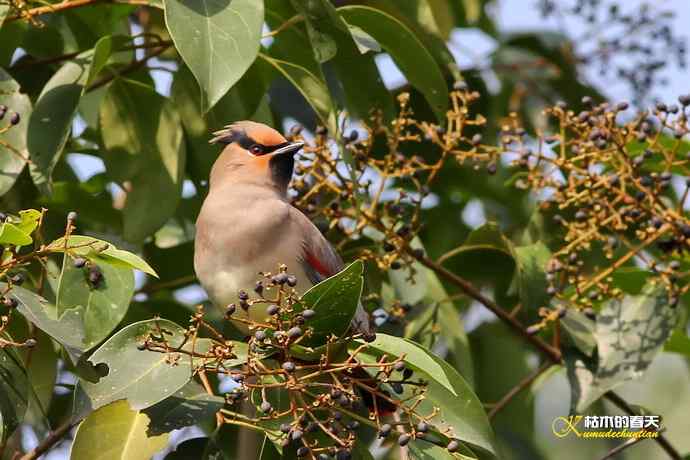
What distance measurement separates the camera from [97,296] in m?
3.29

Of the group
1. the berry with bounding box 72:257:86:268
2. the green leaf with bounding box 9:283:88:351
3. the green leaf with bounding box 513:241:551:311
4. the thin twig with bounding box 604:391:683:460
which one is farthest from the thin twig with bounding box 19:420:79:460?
the thin twig with bounding box 604:391:683:460

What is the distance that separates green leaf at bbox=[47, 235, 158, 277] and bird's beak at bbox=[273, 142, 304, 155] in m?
1.01

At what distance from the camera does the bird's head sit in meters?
4.06

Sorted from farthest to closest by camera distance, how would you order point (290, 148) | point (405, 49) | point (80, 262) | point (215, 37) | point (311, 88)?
point (290, 148), point (405, 49), point (311, 88), point (215, 37), point (80, 262)

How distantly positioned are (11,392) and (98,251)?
37 cm

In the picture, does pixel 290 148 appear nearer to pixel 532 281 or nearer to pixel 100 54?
pixel 100 54

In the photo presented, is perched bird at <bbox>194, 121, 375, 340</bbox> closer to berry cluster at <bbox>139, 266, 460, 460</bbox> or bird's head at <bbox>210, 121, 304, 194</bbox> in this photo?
bird's head at <bbox>210, 121, 304, 194</bbox>

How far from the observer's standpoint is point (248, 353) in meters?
2.93

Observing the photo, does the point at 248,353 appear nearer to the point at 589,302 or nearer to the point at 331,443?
the point at 331,443

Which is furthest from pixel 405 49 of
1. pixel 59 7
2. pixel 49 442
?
pixel 49 442

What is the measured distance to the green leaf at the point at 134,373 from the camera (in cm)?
287

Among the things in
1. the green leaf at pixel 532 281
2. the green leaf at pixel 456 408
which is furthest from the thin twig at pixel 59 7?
the green leaf at pixel 532 281

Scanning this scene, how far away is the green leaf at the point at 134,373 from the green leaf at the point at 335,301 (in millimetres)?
299

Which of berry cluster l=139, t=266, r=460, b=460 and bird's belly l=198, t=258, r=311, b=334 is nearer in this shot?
berry cluster l=139, t=266, r=460, b=460
